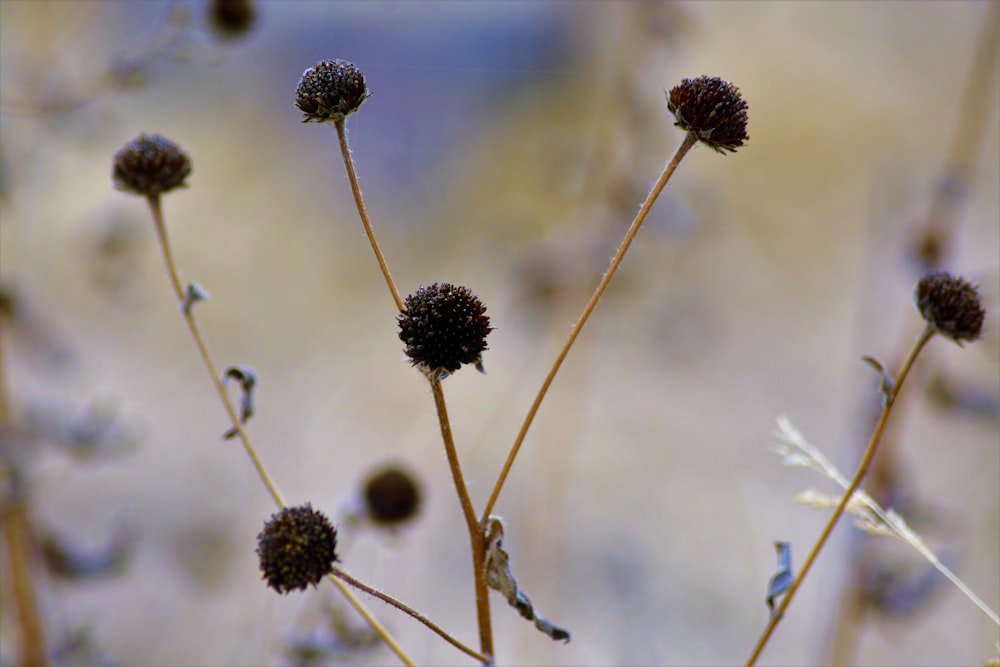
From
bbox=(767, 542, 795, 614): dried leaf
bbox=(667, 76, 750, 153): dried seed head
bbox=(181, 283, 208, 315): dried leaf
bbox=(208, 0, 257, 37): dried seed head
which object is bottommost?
bbox=(767, 542, 795, 614): dried leaf

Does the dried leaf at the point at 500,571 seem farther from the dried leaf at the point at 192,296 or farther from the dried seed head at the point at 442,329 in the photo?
the dried leaf at the point at 192,296

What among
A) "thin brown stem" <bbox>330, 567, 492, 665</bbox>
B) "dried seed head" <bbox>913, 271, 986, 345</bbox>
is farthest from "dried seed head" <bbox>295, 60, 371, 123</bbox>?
"dried seed head" <bbox>913, 271, 986, 345</bbox>

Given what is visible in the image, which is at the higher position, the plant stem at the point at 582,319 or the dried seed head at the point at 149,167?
the dried seed head at the point at 149,167

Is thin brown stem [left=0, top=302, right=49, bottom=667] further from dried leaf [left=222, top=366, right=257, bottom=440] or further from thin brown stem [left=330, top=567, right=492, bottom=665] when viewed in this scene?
thin brown stem [left=330, top=567, right=492, bottom=665]

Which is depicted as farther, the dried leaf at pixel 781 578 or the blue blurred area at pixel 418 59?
the blue blurred area at pixel 418 59

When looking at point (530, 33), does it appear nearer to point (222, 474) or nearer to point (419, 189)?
point (419, 189)

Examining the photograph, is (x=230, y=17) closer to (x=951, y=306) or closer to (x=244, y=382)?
(x=244, y=382)

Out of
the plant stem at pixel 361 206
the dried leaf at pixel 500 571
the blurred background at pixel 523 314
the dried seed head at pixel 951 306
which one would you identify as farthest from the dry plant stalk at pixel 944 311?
the blurred background at pixel 523 314
